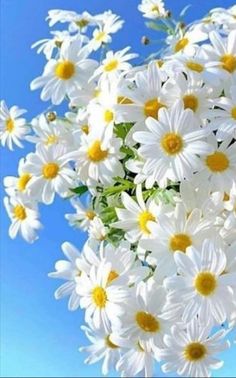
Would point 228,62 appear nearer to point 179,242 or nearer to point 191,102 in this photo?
point 191,102

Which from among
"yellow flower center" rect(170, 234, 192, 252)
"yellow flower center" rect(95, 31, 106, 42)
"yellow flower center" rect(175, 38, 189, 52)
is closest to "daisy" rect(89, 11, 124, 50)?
"yellow flower center" rect(95, 31, 106, 42)

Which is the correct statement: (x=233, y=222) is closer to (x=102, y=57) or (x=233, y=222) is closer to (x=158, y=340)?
(x=158, y=340)

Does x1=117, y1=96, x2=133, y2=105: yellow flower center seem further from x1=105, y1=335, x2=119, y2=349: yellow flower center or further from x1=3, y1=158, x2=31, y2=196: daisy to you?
x1=105, y1=335, x2=119, y2=349: yellow flower center

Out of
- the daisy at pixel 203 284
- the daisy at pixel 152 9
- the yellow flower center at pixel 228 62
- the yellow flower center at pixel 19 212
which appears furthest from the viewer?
the daisy at pixel 152 9

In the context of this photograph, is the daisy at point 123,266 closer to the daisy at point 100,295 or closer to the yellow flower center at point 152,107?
the daisy at point 100,295

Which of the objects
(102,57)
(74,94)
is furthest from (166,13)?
(74,94)

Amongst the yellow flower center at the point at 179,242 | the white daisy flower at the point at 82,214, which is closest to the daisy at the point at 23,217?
the white daisy flower at the point at 82,214

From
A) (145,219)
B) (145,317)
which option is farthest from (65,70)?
(145,317)
